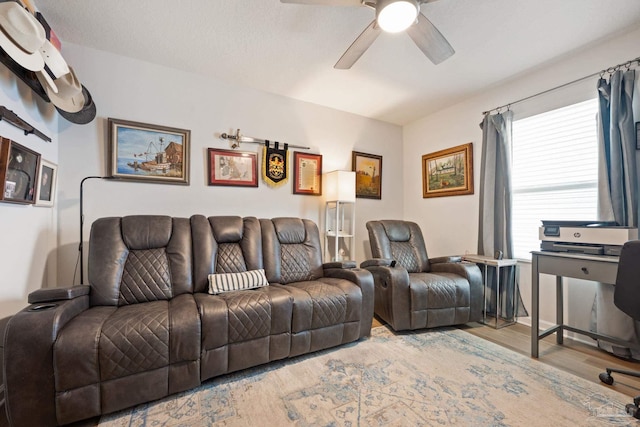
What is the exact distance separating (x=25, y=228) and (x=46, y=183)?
15.1 inches

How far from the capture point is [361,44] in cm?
180

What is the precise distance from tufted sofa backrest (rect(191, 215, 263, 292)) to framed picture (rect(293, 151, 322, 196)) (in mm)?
895

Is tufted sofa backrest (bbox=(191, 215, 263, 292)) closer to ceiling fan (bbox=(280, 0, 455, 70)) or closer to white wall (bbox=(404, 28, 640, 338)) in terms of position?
ceiling fan (bbox=(280, 0, 455, 70))

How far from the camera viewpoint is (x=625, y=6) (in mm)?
1790

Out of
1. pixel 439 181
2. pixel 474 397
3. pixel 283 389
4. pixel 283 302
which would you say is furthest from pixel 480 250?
pixel 283 389

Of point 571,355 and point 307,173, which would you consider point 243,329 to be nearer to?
point 307,173

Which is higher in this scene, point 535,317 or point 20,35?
point 20,35

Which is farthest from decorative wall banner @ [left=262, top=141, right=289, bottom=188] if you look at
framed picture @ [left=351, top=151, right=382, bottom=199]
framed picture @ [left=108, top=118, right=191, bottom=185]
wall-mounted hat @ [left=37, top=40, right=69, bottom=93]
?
wall-mounted hat @ [left=37, top=40, right=69, bottom=93]

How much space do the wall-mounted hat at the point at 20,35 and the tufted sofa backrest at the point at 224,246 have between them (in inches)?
53.5

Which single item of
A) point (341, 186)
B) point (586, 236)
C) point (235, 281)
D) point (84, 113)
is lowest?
point (235, 281)

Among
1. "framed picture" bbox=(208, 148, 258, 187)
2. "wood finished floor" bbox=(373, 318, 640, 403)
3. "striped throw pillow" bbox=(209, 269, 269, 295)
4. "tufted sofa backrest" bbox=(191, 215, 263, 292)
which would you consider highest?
"framed picture" bbox=(208, 148, 258, 187)

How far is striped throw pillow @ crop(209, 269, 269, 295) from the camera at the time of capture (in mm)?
2035

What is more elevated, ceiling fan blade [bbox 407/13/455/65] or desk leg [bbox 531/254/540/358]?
ceiling fan blade [bbox 407/13/455/65]

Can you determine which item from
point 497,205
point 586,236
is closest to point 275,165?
point 497,205
